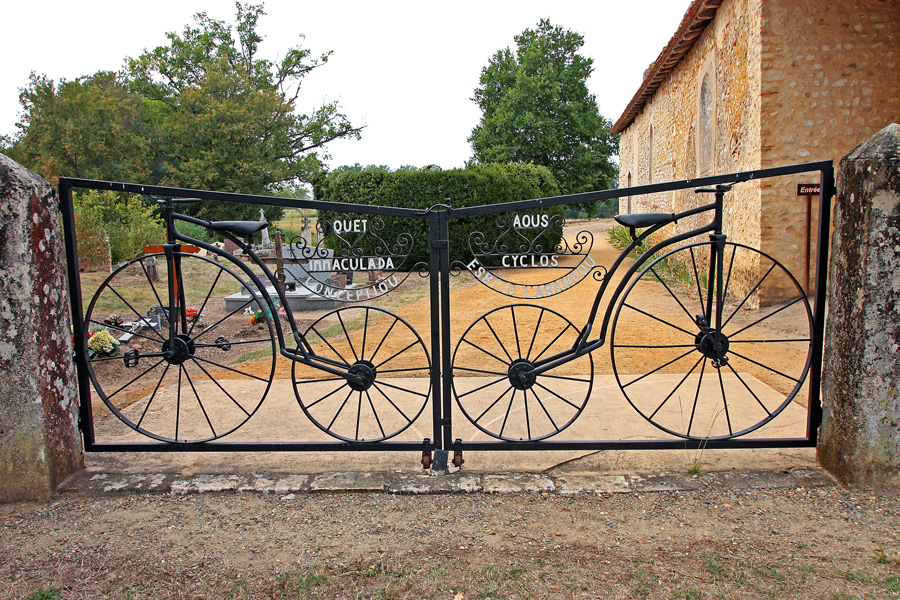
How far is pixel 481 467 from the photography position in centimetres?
302

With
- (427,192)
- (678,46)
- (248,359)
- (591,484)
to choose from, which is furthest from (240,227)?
(427,192)

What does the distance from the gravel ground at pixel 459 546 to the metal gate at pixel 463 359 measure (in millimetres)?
350

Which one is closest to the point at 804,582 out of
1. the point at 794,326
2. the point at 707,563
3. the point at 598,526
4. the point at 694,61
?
the point at 707,563

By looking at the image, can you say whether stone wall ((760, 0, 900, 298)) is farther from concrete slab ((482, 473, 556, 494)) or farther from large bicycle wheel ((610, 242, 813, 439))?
concrete slab ((482, 473, 556, 494))

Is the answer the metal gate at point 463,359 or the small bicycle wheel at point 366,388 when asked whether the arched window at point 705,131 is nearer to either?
the metal gate at point 463,359

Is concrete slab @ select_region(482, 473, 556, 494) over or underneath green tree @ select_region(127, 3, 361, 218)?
underneath

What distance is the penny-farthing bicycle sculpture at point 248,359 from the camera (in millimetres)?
2893

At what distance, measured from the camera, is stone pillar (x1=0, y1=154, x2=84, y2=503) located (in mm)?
2564

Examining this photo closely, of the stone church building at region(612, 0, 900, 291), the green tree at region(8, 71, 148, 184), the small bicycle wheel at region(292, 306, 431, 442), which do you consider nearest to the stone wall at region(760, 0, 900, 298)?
the stone church building at region(612, 0, 900, 291)

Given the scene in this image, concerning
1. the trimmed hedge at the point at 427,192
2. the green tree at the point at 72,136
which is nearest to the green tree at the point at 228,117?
the green tree at the point at 72,136

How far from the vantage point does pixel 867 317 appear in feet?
8.42

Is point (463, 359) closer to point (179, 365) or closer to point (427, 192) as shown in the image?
point (179, 365)

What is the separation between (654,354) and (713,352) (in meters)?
3.23

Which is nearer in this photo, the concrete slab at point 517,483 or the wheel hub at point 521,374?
the concrete slab at point 517,483
